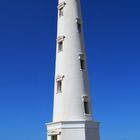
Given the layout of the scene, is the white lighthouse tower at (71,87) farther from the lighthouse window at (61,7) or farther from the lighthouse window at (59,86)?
the lighthouse window at (61,7)

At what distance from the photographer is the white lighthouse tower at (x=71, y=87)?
1922cm

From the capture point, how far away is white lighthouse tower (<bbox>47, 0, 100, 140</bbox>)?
757 inches

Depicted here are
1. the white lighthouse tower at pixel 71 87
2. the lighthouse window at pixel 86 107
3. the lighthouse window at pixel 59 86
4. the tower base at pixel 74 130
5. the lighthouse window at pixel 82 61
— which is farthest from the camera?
the lighthouse window at pixel 82 61

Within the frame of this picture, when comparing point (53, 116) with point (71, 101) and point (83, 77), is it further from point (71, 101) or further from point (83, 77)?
point (83, 77)


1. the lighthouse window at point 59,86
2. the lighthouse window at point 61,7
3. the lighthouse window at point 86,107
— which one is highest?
the lighthouse window at point 61,7

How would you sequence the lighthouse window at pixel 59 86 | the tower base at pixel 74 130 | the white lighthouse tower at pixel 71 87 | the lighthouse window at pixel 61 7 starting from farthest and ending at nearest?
the lighthouse window at pixel 61 7 → the lighthouse window at pixel 59 86 → the white lighthouse tower at pixel 71 87 → the tower base at pixel 74 130

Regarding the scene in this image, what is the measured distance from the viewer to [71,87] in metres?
20.2

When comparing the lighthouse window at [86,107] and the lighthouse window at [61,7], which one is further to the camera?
the lighthouse window at [61,7]

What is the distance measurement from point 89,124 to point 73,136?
1.42 m

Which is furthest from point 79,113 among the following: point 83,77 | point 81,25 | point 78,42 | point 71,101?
point 81,25

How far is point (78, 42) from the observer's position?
2164 cm

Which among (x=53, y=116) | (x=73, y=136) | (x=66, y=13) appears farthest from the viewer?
(x=66, y=13)

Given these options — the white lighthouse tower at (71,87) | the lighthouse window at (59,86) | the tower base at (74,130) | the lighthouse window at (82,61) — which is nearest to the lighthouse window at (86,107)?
the white lighthouse tower at (71,87)

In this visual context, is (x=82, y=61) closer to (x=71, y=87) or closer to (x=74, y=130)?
(x=71, y=87)
